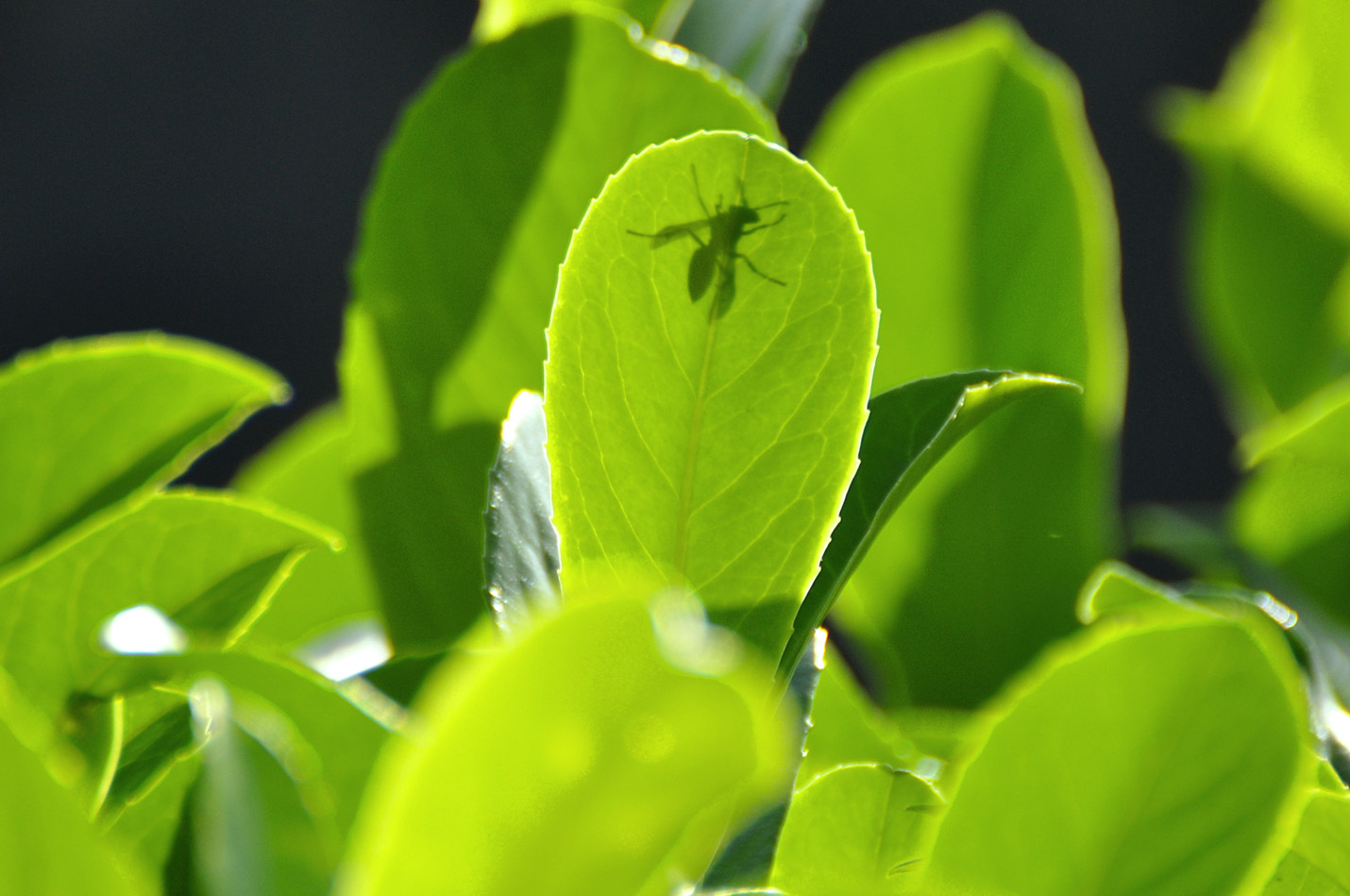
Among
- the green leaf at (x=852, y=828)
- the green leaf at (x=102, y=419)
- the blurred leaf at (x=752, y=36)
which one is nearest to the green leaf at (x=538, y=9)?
the blurred leaf at (x=752, y=36)

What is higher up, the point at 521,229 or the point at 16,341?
the point at 521,229

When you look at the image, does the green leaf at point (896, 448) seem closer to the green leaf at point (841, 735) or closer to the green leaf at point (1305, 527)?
the green leaf at point (841, 735)

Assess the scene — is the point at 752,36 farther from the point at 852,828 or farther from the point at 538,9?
the point at 852,828

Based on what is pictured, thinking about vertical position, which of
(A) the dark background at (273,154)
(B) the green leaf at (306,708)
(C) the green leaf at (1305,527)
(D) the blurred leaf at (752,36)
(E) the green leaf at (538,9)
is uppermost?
(E) the green leaf at (538,9)

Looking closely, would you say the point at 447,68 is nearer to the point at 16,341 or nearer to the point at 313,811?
the point at 313,811

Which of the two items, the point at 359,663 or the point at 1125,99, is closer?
the point at 359,663

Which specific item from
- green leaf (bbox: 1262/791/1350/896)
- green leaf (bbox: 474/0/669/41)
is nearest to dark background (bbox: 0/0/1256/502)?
green leaf (bbox: 474/0/669/41)

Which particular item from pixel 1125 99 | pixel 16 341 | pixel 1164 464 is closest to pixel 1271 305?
pixel 1164 464
